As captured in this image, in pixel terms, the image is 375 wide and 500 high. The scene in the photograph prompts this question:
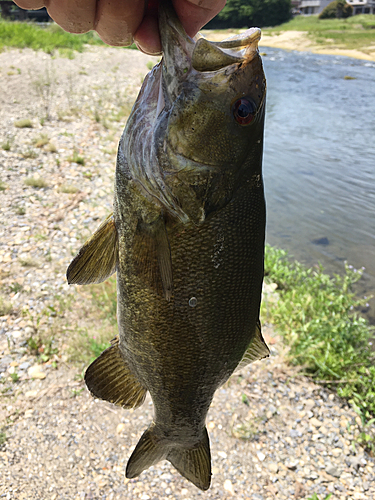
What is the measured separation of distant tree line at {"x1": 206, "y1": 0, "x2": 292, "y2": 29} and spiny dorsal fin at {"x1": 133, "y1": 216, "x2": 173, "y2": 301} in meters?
79.9

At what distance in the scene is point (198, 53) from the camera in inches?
52.4

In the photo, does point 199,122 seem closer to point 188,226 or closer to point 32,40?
point 188,226

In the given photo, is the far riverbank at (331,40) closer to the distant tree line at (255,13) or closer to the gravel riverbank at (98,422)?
the distant tree line at (255,13)

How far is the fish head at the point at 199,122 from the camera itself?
4.63ft

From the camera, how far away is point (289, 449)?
373cm

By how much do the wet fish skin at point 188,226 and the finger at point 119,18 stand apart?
6.1 inches

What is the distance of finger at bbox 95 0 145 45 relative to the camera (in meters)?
1.58

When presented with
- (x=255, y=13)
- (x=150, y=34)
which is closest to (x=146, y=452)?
(x=150, y=34)

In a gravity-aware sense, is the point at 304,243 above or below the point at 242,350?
below

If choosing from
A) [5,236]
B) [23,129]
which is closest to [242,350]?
[5,236]

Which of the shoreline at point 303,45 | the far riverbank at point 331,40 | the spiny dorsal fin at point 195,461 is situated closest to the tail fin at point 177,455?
the spiny dorsal fin at point 195,461

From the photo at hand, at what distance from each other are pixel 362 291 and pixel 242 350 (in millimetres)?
5883

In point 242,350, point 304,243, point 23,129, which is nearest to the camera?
point 242,350

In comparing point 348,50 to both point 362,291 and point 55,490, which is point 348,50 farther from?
point 55,490
